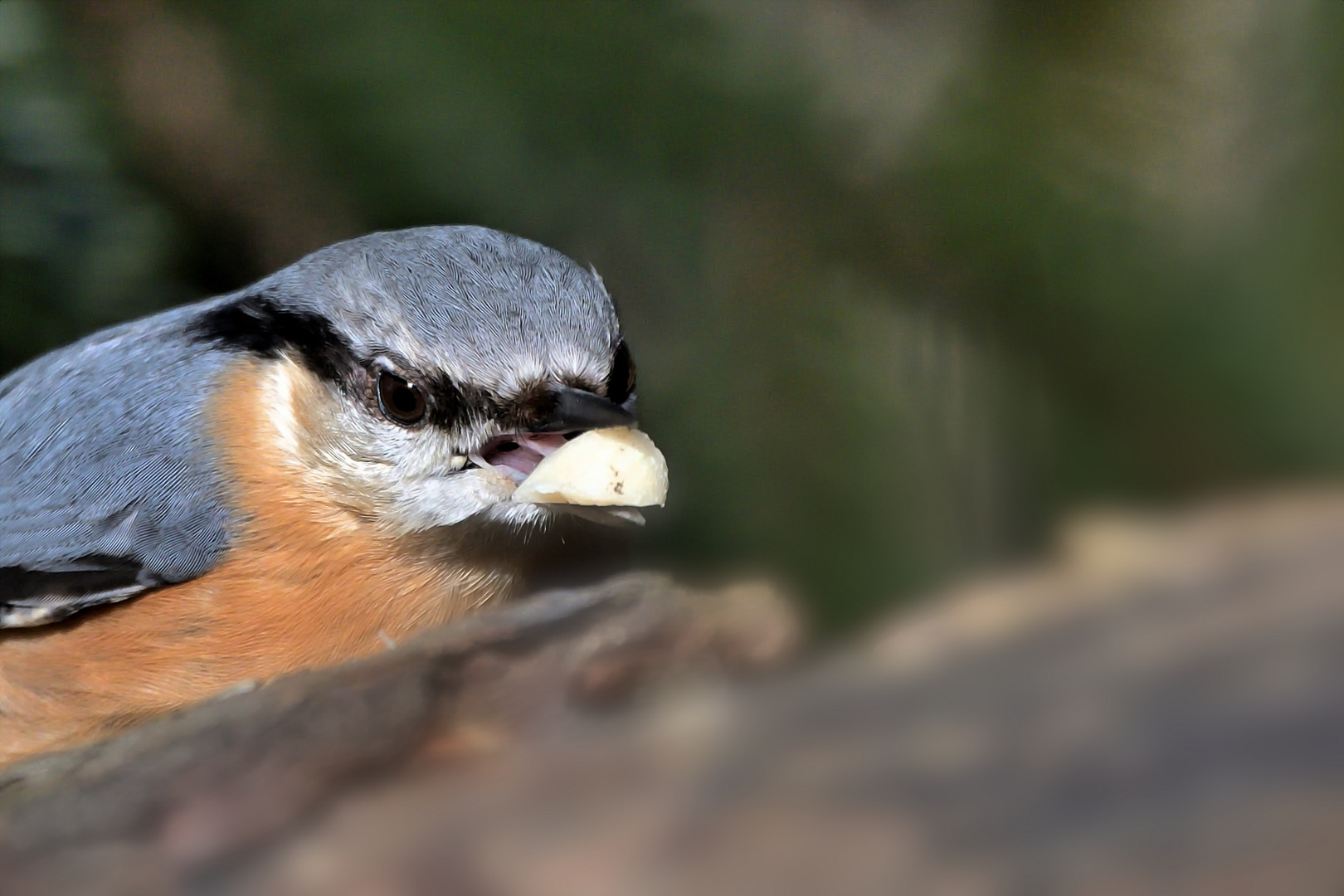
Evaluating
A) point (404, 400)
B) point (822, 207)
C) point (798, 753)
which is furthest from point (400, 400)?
point (798, 753)

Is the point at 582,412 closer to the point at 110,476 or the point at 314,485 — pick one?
the point at 314,485

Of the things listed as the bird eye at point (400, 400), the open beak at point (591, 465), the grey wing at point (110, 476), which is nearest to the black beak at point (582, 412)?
the open beak at point (591, 465)

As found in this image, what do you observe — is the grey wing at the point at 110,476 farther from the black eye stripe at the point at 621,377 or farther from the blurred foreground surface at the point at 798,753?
the blurred foreground surface at the point at 798,753

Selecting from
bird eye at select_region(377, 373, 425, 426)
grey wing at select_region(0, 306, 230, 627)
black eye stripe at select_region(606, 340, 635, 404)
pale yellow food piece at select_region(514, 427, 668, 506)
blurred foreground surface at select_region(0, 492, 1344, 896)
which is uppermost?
black eye stripe at select_region(606, 340, 635, 404)

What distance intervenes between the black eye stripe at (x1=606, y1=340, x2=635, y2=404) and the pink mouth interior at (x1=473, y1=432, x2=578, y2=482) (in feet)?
0.21

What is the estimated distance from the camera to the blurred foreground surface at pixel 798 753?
12.3 inches

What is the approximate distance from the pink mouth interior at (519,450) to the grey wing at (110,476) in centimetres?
26

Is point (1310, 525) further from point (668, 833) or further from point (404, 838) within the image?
point (404, 838)

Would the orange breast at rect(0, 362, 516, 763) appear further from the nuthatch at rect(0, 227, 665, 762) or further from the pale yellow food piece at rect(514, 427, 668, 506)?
the pale yellow food piece at rect(514, 427, 668, 506)

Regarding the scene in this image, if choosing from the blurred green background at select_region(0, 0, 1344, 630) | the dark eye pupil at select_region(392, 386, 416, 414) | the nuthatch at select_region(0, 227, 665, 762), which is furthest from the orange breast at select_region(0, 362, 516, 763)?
the blurred green background at select_region(0, 0, 1344, 630)

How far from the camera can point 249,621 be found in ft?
3.38

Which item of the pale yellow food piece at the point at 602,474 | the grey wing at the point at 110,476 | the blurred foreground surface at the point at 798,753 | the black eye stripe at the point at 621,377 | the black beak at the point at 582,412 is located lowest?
the blurred foreground surface at the point at 798,753

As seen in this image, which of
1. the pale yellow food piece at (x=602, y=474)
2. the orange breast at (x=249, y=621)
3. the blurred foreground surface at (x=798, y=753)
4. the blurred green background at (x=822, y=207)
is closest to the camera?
the blurred foreground surface at (x=798, y=753)

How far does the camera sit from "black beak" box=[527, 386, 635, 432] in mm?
967
